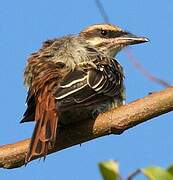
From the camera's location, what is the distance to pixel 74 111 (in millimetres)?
3801

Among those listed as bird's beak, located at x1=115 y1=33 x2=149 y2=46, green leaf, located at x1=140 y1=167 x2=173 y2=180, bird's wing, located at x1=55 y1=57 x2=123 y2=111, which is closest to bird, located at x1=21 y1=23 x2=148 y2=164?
bird's wing, located at x1=55 y1=57 x2=123 y2=111

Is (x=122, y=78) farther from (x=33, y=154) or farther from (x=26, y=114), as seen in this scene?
(x=33, y=154)

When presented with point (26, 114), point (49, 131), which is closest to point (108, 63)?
point (26, 114)

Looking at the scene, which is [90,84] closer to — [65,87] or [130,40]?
[65,87]

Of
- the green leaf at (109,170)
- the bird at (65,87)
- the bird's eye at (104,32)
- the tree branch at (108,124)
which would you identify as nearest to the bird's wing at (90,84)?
the bird at (65,87)

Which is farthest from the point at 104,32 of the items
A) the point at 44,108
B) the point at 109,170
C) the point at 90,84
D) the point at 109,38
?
the point at 109,170

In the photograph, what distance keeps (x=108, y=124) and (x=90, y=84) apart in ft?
1.81

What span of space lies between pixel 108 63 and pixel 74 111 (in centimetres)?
71

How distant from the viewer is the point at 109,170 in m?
1.41

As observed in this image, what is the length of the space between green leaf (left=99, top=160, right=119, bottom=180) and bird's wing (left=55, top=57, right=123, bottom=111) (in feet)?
6.73

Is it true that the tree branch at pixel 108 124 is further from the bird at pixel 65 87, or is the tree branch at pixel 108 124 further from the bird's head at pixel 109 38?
the bird's head at pixel 109 38

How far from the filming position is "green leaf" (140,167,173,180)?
133cm

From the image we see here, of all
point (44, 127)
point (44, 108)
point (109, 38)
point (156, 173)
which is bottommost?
point (156, 173)

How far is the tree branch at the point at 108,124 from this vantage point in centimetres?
308
